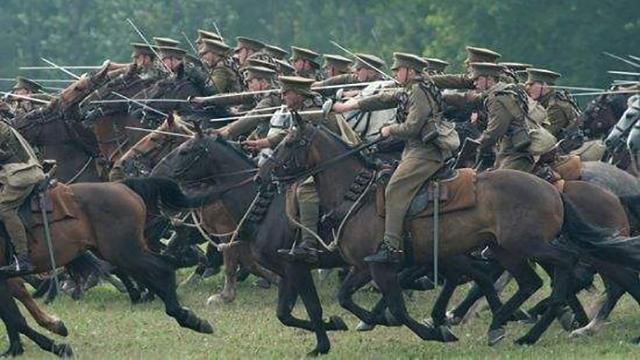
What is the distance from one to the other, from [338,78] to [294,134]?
568cm

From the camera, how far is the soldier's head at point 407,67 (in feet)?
57.6

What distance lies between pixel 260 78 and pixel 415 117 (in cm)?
546

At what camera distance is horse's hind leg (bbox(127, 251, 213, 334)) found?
18.1 metres

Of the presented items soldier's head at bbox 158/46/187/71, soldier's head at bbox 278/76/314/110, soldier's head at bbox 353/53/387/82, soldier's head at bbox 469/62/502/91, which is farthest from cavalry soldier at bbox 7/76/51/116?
soldier's head at bbox 469/62/502/91

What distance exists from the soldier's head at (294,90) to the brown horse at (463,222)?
449mm

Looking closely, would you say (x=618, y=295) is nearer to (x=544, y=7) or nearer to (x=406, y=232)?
(x=406, y=232)

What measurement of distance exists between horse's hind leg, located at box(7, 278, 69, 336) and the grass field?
237mm

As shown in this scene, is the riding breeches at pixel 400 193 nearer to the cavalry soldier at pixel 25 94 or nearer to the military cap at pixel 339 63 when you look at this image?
the military cap at pixel 339 63

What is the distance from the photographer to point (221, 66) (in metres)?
24.5

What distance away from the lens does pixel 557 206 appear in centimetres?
1734

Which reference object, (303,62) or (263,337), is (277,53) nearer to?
(303,62)

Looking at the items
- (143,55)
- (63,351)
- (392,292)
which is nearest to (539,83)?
(392,292)

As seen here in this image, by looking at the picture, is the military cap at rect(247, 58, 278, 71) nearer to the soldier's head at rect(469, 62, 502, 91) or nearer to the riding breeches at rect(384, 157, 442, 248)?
the soldier's head at rect(469, 62, 502, 91)

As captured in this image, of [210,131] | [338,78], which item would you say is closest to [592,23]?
[338,78]
